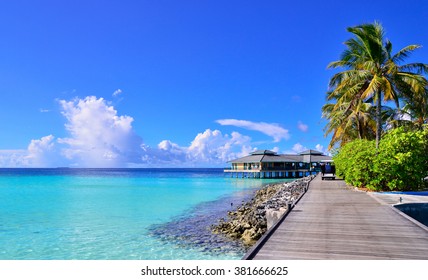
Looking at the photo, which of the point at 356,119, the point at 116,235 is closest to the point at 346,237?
the point at 116,235

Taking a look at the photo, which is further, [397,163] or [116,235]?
[397,163]

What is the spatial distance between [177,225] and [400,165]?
29.0 feet

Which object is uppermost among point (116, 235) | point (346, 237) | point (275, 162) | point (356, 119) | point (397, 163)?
point (356, 119)

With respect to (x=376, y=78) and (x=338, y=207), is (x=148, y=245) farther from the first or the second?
(x=376, y=78)

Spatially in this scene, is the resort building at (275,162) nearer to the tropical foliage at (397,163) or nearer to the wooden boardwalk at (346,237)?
the tropical foliage at (397,163)

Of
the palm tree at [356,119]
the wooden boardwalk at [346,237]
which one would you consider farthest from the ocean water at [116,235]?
the palm tree at [356,119]

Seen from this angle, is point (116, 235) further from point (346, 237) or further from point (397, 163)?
point (397, 163)

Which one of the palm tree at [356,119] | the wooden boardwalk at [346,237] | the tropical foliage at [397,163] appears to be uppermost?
the palm tree at [356,119]

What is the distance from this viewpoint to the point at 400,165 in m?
13.0

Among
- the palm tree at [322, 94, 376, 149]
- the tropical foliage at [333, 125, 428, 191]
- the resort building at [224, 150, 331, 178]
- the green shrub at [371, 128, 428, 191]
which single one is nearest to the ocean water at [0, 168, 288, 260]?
the tropical foliage at [333, 125, 428, 191]

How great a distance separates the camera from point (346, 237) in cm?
602

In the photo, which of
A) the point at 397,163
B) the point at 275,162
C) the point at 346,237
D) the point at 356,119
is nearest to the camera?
the point at 346,237

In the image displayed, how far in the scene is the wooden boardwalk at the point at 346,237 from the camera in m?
5.09

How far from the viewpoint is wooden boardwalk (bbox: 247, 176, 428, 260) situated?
509cm
